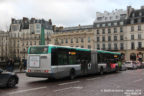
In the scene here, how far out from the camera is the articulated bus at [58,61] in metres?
17.3

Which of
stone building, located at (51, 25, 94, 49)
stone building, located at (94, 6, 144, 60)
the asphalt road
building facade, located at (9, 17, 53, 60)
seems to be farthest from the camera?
building facade, located at (9, 17, 53, 60)

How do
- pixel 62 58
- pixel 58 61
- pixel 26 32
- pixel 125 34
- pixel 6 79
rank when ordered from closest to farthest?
pixel 6 79 → pixel 58 61 → pixel 62 58 → pixel 125 34 → pixel 26 32

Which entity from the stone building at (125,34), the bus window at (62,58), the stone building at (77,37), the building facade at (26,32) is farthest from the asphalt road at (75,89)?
the building facade at (26,32)

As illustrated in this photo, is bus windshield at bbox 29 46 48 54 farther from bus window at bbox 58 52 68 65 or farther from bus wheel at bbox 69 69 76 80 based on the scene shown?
bus wheel at bbox 69 69 76 80

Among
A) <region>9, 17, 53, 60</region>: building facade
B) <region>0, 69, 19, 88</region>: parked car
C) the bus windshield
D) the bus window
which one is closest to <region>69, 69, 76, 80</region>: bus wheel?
the bus window

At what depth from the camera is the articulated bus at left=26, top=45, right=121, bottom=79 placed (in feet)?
56.9

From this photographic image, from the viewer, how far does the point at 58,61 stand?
18141mm

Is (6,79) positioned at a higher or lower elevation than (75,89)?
higher

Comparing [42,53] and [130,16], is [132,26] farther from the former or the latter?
[42,53]

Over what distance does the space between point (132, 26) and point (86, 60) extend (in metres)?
60.4

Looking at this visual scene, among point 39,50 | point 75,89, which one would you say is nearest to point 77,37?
point 39,50

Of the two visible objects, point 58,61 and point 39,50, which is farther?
point 58,61

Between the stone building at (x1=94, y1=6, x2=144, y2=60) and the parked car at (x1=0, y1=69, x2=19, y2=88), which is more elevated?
the stone building at (x1=94, y1=6, x2=144, y2=60)

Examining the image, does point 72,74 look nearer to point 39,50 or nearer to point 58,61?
point 58,61
